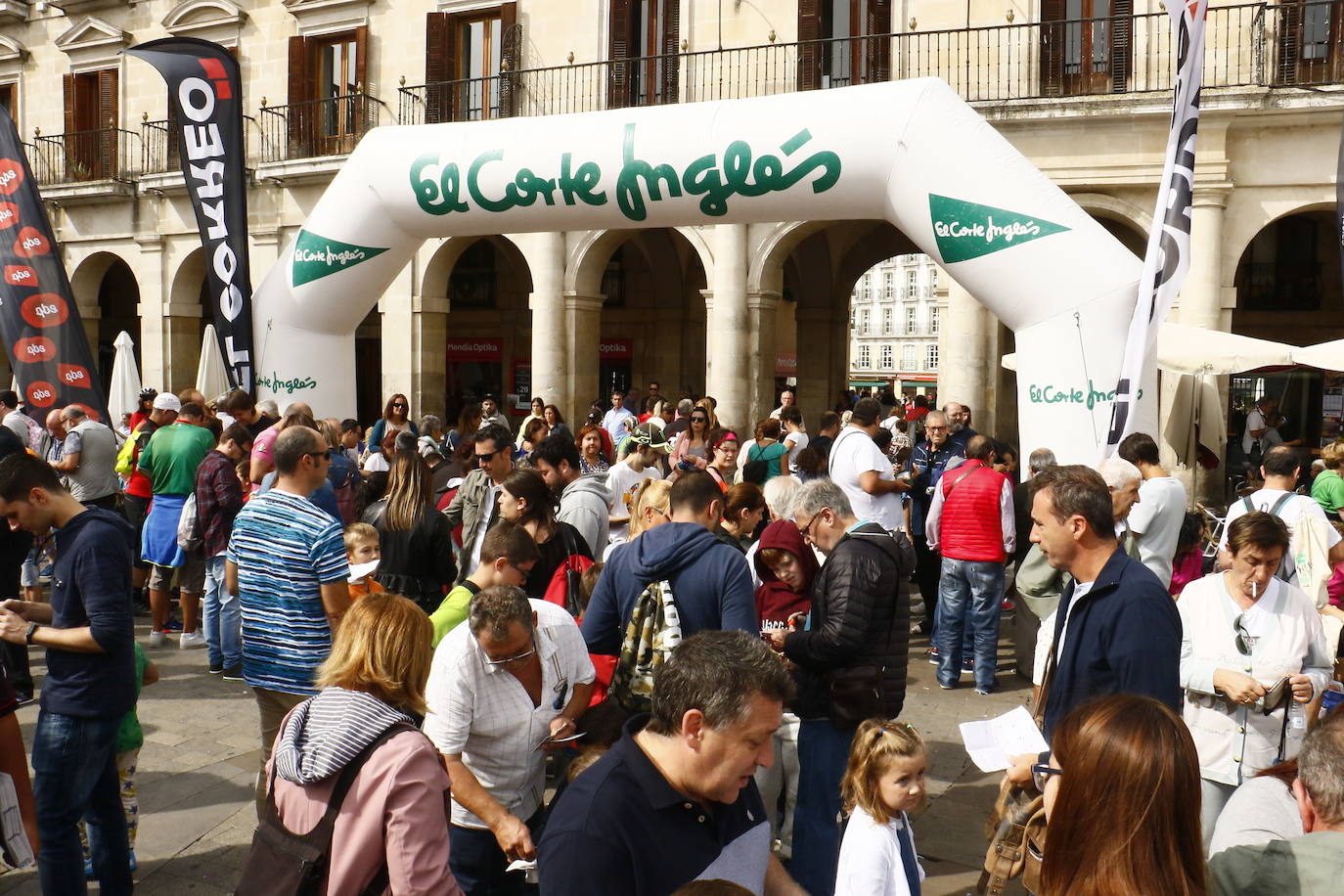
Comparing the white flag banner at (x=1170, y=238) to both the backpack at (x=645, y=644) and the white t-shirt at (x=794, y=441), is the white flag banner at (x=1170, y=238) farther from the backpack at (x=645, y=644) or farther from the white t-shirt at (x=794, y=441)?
the backpack at (x=645, y=644)

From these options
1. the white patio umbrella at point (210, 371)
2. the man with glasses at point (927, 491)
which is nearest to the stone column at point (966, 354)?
the man with glasses at point (927, 491)

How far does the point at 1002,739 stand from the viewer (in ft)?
11.3

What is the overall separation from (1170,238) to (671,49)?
11.4 metres

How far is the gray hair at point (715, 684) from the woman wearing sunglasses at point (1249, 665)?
7.80 ft

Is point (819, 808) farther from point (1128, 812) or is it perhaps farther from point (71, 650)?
point (71, 650)

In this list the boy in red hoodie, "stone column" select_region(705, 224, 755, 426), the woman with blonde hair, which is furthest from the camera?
"stone column" select_region(705, 224, 755, 426)

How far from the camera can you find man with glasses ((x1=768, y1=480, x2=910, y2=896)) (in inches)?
164

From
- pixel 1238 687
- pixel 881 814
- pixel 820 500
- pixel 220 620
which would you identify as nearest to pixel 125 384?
Result: pixel 220 620

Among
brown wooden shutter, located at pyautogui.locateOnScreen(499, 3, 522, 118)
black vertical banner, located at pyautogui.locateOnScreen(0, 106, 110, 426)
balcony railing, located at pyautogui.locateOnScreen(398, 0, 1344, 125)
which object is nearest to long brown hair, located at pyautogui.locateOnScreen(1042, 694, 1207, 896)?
black vertical banner, located at pyautogui.locateOnScreen(0, 106, 110, 426)

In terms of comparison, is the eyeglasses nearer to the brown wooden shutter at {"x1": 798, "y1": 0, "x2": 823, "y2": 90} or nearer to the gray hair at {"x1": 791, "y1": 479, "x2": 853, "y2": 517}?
the gray hair at {"x1": 791, "y1": 479, "x2": 853, "y2": 517}

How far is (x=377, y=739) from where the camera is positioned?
270 centimetres

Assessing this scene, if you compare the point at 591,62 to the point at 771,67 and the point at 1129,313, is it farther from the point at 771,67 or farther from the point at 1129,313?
the point at 1129,313

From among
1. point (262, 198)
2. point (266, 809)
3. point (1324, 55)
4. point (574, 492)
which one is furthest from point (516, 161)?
point (262, 198)

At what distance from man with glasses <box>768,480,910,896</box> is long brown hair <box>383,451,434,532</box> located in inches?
89.3
